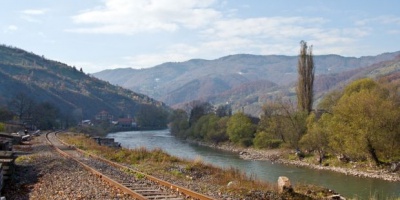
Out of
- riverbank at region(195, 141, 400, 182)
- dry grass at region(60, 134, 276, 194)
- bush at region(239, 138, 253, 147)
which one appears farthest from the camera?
bush at region(239, 138, 253, 147)

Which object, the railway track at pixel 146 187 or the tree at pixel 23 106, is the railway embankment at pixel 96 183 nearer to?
the railway track at pixel 146 187

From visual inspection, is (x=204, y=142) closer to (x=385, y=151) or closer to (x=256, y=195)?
(x=385, y=151)

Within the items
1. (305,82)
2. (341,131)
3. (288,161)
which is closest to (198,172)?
(341,131)

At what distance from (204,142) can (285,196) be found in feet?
284

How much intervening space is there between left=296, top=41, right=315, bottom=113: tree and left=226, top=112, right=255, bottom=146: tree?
54.8 feet

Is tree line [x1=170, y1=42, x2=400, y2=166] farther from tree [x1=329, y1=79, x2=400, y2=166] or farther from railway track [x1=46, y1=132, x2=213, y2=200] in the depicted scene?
railway track [x1=46, y1=132, x2=213, y2=200]

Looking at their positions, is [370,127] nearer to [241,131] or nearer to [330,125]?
[330,125]

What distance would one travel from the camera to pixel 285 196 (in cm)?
1388

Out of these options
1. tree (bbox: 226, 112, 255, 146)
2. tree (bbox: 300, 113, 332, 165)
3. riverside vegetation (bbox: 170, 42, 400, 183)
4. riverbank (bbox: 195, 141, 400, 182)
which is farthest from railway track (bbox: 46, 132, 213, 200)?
tree (bbox: 226, 112, 255, 146)

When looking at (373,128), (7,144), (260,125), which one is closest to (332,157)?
(373,128)

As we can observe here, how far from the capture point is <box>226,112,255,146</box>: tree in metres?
85.1

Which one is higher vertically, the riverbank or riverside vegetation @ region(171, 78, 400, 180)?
riverside vegetation @ region(171, 78, 400, 180)

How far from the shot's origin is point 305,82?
70.4 m

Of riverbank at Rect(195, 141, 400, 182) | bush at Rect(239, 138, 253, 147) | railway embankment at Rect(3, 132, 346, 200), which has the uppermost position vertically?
railway embankment at Rect(3, 132, 346, 200)
